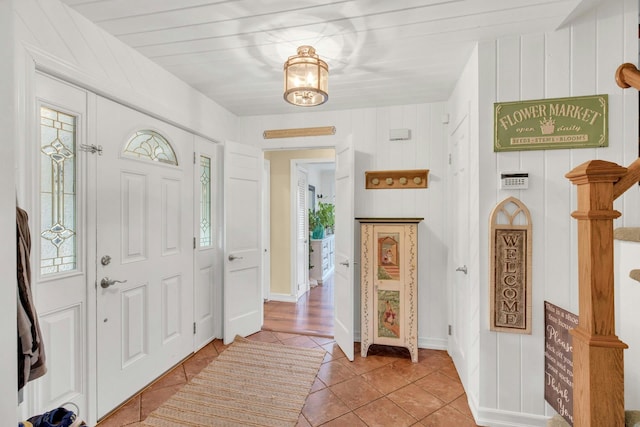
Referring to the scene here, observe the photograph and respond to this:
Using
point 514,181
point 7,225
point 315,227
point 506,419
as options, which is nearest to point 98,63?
point 7,225

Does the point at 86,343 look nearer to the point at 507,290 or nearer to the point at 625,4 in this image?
the point at 507,290

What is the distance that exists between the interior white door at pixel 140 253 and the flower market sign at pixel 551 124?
2.49 m

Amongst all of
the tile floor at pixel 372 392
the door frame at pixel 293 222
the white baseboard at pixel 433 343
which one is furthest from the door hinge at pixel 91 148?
the white baseboard at pixel 433 343

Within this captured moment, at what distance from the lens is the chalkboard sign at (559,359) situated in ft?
5.34

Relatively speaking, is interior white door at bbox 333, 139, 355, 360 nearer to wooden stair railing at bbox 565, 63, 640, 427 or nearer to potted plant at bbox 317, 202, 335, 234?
wooden stair railing at bbox 565, 63, 640, 427

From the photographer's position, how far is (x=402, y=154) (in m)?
3.13

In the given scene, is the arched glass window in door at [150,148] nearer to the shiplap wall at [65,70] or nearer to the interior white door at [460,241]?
the shiplap wall at [65,70]

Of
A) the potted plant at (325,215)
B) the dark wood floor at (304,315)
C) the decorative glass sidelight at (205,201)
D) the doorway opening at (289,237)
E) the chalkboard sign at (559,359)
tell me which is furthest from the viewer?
the potted plant at (325,215)

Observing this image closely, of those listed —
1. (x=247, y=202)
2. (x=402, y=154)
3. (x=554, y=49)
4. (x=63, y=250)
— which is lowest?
(x=63, y=250)

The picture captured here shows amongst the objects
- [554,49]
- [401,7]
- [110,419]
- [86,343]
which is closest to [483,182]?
[554,49]

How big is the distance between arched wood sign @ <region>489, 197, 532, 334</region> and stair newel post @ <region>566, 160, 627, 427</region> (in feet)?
2.92

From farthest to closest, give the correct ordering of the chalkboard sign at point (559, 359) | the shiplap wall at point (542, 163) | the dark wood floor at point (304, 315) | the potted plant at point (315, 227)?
the potted plant at point (315, 227)
the dark wood floor at point (304, 315)
the shiplap wall at point (542, 163)
the chalkboard sign at point (559, 359)

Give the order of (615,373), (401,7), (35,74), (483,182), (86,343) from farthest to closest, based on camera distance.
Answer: (483,182) < (86,343) < (401,7) < (35,74) < (615,373)

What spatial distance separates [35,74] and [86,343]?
1.55 m
